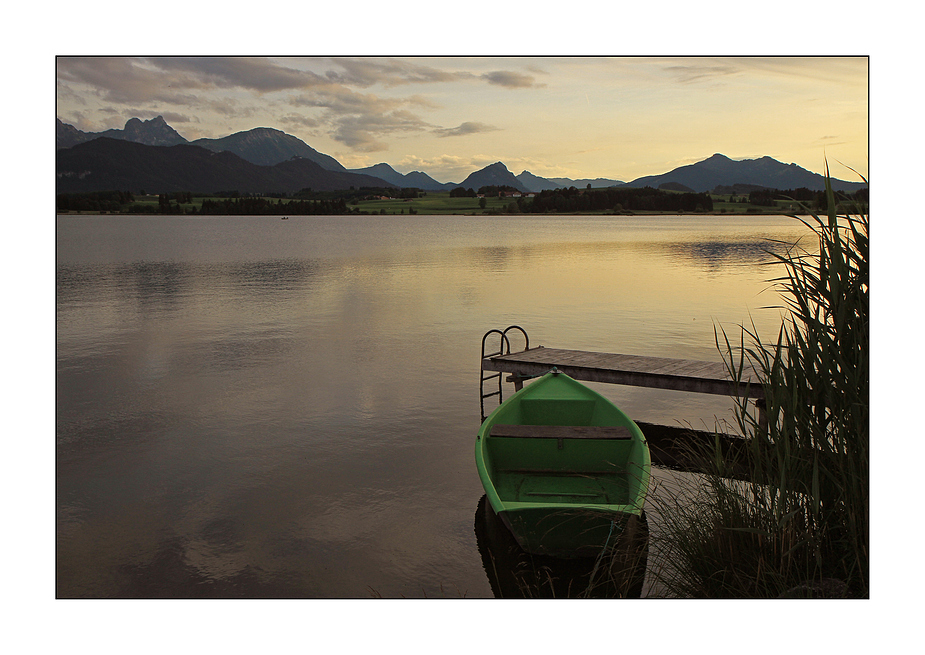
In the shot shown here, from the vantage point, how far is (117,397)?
11.7m

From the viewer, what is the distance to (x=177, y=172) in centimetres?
1247

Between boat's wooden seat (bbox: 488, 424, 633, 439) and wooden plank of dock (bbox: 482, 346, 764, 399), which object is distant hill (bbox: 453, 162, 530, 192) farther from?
boat's wooden seat (bbox: 488, 424, 633, 439)

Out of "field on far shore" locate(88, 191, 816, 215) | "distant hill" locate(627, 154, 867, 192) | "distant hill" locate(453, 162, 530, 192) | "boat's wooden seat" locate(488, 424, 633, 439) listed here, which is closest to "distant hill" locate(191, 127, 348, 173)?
"field on far shore" locate(88, 191, 816, 215)

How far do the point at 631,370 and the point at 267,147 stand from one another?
10377 mm

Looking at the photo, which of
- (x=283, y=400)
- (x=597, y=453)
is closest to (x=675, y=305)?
(x=283, y=400)

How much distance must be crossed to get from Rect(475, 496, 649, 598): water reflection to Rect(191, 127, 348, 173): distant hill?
8.60 m

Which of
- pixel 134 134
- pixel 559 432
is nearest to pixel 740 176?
pixel 559 432

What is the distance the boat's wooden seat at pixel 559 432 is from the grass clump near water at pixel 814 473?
8.02ft

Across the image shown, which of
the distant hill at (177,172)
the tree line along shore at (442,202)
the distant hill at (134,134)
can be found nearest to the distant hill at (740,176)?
the tree line along shore at (442,202)

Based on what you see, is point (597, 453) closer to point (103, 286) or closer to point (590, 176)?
point (590, 176)

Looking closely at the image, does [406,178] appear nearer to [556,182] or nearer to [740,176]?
[556,182]

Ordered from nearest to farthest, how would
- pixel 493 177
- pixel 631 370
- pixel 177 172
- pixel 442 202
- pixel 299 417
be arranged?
pixel 631 370
pixel 299 417
pixel 177 172
pixel 493 177
pixel 442 202

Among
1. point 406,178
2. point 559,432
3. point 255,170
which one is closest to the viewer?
point 559,432

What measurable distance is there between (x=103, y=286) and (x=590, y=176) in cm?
2342
